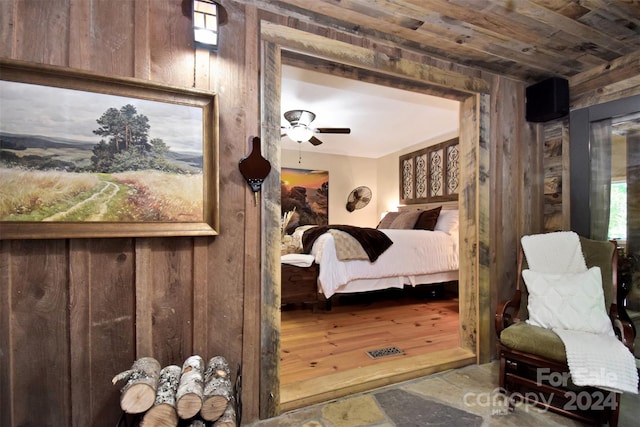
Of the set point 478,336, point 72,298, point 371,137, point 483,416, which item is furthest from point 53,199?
point 371,137

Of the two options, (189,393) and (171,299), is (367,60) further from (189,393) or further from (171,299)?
(189,393)

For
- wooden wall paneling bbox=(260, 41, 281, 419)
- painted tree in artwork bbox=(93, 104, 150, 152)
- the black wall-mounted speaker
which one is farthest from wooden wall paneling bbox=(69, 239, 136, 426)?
the black wall-mounted speaker

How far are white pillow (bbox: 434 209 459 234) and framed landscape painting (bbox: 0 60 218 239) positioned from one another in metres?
3.49

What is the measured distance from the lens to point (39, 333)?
1.31m

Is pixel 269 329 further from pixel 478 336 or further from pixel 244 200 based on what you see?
pixel 478 336

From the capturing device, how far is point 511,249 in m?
2.46

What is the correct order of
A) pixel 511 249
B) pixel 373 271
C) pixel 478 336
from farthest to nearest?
pixel 373 271, pixel 511 249, pixel 478 336

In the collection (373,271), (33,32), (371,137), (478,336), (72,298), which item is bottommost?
(478,336)

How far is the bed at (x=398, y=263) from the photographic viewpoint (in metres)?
3.33

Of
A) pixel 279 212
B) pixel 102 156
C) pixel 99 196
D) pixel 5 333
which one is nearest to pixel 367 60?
pixel 279 212

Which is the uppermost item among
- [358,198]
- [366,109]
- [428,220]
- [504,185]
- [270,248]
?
[366,109]

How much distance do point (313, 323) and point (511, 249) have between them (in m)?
2.02

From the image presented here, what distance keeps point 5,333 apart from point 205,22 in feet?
5.48

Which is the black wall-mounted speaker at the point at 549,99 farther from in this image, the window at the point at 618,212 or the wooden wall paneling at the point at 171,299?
the wooden wall paneling at the point at 171,299
